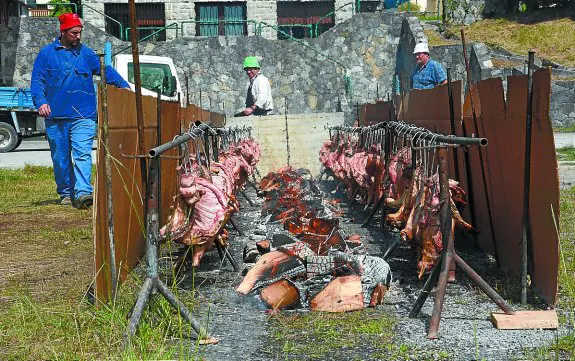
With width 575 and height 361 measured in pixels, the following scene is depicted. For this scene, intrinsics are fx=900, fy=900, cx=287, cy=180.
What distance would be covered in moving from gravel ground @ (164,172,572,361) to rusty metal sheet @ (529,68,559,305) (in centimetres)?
34

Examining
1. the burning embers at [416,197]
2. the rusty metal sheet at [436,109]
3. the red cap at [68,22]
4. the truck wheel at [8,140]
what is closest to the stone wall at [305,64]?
the truck wheel at [8,140]

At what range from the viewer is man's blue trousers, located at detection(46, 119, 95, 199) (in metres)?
11.0

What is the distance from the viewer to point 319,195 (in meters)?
12.4

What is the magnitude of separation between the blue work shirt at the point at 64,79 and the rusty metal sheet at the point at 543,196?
609cm

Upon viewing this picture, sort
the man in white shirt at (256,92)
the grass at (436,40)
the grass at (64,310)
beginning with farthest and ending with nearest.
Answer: the grass at (436,40) < the man in white shirt at (256,92) < the grass at (64,310)

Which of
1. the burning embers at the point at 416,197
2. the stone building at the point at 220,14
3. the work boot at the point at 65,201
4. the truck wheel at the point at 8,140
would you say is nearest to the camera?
the burning embers at the point at 416,197

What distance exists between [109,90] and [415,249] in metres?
2.75

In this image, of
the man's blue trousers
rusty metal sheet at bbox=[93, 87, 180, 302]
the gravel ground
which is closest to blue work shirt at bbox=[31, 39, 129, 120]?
the man's blue trousers

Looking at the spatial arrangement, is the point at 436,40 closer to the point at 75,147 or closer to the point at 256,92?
the point at 256,92

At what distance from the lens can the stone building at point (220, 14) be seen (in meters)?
40.2

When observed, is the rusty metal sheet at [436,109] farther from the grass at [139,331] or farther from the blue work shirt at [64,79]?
the blue work shirt at [64,79]

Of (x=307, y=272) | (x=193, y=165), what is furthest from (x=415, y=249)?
(x=193, y=165)

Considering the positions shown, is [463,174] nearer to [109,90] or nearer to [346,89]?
[109,90]

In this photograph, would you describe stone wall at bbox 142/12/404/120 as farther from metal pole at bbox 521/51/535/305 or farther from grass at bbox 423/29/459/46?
metal pole at bbox 521/51/535/305
